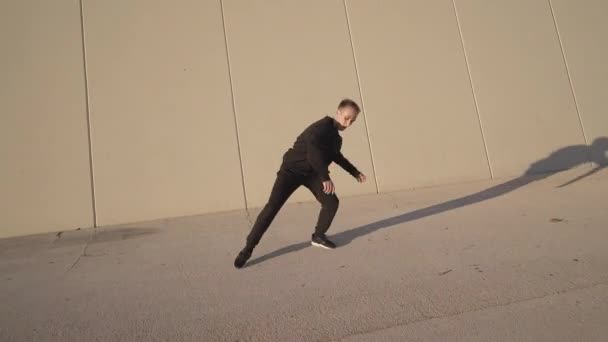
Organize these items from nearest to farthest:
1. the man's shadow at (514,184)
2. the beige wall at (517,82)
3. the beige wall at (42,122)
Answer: the man's shadow at (514,184), the beige wall at (42,122), the beige wall at (517,82)

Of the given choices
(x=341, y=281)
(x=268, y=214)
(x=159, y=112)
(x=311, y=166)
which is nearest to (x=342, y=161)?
(x=311, y=166)

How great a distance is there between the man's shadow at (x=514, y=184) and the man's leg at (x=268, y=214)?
137 millimetres

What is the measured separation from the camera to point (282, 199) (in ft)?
8.64

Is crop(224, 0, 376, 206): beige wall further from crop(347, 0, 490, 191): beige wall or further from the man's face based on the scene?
the man's face

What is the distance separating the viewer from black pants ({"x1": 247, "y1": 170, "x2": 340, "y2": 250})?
2.59 meters

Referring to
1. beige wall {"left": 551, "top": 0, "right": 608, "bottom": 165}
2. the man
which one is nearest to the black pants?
the man

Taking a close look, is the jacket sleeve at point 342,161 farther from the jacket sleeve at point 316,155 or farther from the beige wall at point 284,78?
the beige wall at point 284,78

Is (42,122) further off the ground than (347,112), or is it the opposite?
(42,122)

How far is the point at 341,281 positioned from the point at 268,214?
2.54 ft

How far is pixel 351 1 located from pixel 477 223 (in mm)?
4216

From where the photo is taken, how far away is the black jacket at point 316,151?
2465mm

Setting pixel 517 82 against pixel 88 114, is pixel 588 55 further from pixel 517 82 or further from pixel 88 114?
pixel 88 114

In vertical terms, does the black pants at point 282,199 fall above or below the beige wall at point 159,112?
below

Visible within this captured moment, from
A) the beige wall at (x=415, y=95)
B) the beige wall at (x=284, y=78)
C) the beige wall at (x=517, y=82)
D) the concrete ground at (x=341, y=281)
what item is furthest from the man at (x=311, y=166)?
the beige wall at (x=517, y=82)
